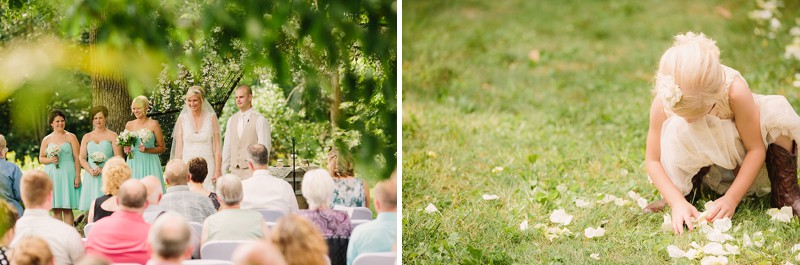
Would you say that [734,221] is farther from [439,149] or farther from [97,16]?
[97,16]

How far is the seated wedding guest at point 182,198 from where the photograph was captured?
3.82 metres

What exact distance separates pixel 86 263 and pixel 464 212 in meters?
1.87

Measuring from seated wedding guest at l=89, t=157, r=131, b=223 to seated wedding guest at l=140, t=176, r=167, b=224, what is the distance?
96 millimetres

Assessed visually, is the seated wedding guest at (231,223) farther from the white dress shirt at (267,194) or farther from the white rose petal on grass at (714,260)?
the white rose petal on grass at (714,260)

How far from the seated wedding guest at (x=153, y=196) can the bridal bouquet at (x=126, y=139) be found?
143mm

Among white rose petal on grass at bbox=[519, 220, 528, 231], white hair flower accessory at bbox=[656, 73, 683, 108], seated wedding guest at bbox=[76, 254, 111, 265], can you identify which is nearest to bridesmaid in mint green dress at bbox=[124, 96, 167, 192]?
seated wedding guest at bbox=[76, 254, 111, 265]

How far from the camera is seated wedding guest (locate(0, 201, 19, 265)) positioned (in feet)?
11.5

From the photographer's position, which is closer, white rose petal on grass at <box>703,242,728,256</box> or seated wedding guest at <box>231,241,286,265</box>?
seated wedding guest at <box>231,241,286,265</box>

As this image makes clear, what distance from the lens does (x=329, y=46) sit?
3.62 metres

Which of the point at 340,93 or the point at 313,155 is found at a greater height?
the point at 340,93

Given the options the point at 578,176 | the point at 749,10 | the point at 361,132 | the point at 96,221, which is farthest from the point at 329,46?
the point at 749,10

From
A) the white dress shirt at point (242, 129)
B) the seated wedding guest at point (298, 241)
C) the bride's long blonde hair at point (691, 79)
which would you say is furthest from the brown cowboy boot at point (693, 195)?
the white dress shirt at point (242, 129)

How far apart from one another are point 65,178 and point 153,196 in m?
0.42

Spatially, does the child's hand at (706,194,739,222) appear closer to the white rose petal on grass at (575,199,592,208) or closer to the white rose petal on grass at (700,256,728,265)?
the white rose petal on grass at (700,256,728,265)
